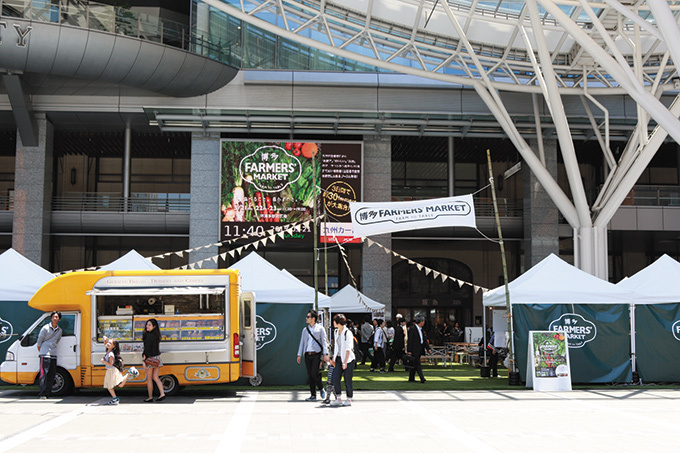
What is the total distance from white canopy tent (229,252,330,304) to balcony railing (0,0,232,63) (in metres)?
15.1

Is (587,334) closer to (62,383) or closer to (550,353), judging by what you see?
(550,353)

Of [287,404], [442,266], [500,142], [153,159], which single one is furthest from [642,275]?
[153,159]

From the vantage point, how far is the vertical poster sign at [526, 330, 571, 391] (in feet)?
54.7

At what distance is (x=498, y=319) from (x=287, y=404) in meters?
11.6

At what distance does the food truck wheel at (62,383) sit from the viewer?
15.2m

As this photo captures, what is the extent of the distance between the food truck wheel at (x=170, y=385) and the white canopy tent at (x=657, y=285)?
453 inches

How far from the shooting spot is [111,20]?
1131 inches

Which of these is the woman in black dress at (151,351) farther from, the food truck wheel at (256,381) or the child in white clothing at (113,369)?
the food truck wheel at (256,381)

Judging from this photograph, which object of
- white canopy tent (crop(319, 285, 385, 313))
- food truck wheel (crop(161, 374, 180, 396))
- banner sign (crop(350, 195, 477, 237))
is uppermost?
banner sign (crop(350, 195, 477, 237))

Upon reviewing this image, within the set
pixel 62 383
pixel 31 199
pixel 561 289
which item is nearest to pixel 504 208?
pixel 561 289

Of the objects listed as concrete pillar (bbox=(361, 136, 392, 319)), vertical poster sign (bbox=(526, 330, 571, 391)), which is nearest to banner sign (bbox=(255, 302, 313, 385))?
vertical poster sign (bbox=(526, 330, 571, 391))

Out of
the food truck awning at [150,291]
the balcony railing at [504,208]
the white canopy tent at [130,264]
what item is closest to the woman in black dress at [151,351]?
the food truck awning at [150,291]

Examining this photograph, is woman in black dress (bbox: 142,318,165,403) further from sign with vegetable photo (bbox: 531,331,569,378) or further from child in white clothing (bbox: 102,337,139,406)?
sign with vegetable photo (bbox: 531,331,569,378)

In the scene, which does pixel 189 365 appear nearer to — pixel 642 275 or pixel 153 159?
pixel 642 275
